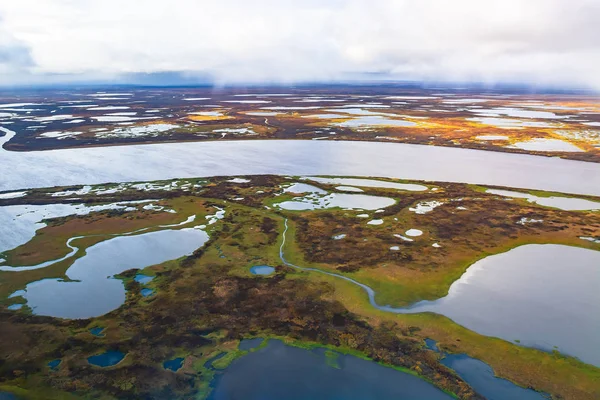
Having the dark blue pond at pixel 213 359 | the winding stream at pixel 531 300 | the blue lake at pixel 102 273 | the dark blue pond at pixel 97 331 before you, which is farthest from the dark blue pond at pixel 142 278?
the dark blue pond at pixel 213 359

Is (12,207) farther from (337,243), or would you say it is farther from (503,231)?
(503,231)

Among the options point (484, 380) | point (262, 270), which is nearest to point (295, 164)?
point (262, 270)

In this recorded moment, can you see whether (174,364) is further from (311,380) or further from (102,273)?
(102,273)

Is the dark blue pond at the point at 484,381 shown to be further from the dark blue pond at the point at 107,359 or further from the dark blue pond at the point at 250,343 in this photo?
the dark blue pond at the point at 107,359

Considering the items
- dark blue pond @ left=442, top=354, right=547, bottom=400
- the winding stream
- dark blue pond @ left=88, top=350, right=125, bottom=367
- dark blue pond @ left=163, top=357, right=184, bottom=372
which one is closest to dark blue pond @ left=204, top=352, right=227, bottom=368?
dark blue pond @ left=163, top=357, right=184, bottom=372

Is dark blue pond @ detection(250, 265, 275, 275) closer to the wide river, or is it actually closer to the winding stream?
the winding stream

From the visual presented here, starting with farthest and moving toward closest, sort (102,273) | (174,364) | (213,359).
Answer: (102,273) < (213,359) < (174,364)

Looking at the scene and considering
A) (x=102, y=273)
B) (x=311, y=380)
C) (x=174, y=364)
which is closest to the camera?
(x=311, y=380)
